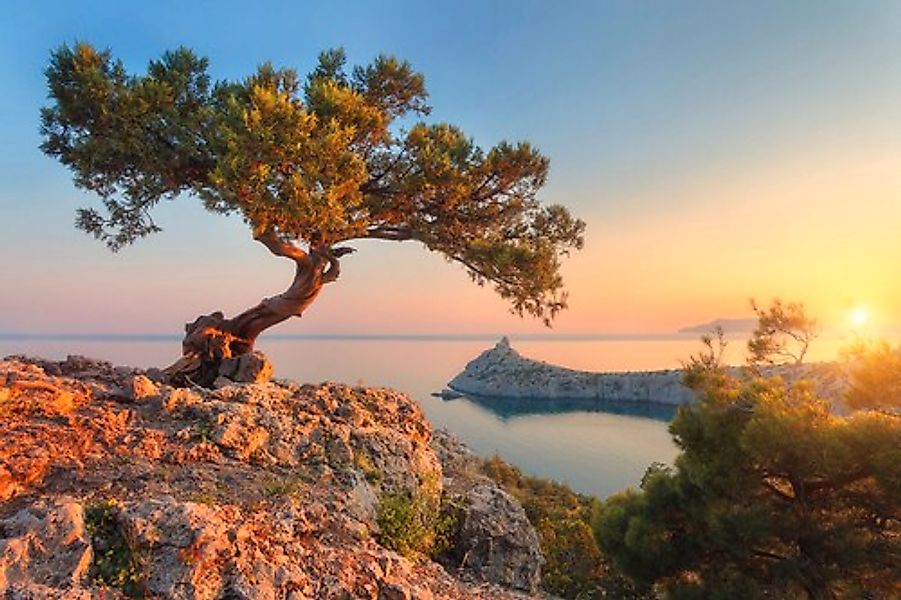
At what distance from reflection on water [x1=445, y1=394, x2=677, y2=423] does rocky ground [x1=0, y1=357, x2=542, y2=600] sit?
66233 mm

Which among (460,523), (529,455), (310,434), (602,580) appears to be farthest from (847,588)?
(529,455)

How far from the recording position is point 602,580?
14.7 metres

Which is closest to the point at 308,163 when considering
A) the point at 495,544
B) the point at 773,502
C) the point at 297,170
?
the point at 297,170

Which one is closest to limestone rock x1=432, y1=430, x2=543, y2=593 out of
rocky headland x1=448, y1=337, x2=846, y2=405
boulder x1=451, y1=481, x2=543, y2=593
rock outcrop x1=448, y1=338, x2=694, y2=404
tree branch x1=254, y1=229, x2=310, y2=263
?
boulder x1=451, y1=481, x2=543, y2=593

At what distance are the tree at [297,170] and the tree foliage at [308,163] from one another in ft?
0.09

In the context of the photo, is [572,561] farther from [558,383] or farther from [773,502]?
[558,383]

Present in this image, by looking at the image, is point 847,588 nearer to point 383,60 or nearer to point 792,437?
point 792,437

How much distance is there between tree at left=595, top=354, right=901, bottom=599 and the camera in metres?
10.4

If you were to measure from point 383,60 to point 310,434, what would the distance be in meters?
7.54

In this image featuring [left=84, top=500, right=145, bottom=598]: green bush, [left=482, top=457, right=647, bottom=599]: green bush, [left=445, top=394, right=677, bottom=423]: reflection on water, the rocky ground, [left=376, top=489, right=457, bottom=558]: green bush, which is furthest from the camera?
[left=445, top=394, right=677, bottom=423]: reflection on water

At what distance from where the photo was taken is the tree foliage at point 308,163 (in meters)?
7.99

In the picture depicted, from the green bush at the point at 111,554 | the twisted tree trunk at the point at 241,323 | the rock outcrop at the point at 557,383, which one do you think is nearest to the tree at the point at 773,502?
the twisted tree trunk at the point at 241,323

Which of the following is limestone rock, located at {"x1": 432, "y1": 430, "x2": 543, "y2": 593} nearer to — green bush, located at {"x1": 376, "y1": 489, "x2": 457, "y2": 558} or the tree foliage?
green bush, located at {"x1": 376, "y1": 489, "x2": 457, "y2": 558}

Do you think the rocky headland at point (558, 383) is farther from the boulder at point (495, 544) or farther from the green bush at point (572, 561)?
the boulder at point (495, 544)
